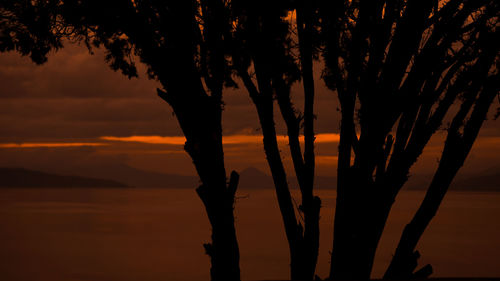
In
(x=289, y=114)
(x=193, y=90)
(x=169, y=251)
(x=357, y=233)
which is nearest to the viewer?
(x=193, y=90)

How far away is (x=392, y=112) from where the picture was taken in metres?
7.02

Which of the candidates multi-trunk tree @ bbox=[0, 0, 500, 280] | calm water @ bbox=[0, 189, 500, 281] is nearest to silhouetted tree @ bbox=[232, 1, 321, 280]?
multi-trunk tree @ bbox=[0, 0, 500, 280]

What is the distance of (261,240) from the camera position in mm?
66125

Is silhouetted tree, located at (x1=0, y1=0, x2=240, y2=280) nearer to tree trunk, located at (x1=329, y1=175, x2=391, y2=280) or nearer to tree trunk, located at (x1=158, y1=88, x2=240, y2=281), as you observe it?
tree trunk, located at (x1=158, y1=88, x2=240, y2=281)

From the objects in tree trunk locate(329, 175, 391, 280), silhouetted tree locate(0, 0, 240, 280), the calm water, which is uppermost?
silhouetted tree locate(0, 0, 240, 280)

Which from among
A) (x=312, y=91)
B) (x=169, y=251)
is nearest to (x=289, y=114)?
(x=312, y=91)

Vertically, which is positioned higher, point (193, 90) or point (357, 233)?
point (193, 90)

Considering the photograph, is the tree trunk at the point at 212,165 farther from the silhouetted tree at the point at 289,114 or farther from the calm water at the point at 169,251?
the calm water at the point at 169,251

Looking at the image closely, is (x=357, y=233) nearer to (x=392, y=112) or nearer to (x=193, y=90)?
(x=392, y=112)

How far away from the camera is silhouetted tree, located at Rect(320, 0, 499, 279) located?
700 centimetres

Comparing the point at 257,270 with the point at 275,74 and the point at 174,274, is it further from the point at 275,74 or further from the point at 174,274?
the point at 275,74

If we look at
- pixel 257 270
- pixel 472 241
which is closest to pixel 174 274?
pixel 257 270

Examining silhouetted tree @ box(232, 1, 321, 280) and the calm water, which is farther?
the calm water

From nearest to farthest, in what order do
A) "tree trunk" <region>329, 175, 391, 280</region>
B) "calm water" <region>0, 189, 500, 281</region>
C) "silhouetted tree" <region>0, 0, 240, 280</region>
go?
"silhouetted tree" <region>0, 0, 240, 280</region> < "tree trunk" <region>329, 175, 391, 280</region> < "calm water" <region>0, 189, 500, 281</region>
